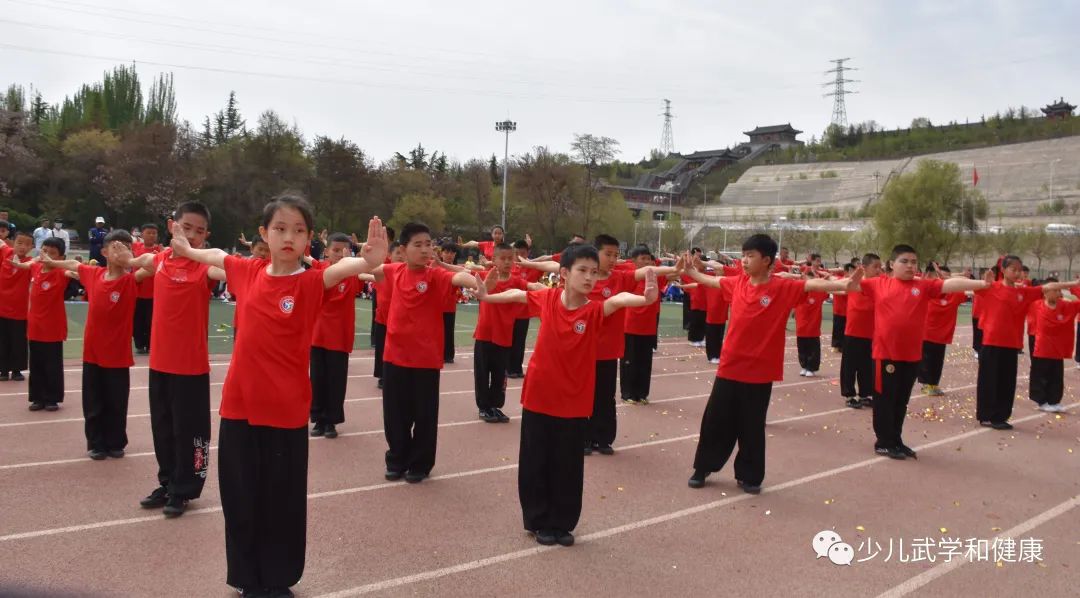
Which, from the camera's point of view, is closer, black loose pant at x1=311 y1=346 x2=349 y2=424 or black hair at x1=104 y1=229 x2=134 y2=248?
black hair at x1=104 y1=229 x2=134 y2=248

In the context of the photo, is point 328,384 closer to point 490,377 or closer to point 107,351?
point 490,377

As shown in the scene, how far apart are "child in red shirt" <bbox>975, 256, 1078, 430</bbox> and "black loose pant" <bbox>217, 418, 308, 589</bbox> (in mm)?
8326

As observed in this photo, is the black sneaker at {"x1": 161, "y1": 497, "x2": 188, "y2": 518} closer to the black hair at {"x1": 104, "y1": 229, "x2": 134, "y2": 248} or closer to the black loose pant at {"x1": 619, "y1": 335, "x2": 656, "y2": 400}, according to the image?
the black hair at {"x1": 104, "y1": 229, "x2": 134, "y2": 248}

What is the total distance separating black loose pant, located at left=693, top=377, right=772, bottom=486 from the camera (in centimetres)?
613

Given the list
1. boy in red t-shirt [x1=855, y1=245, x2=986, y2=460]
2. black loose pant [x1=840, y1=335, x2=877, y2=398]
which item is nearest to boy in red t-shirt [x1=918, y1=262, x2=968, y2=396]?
black loose pant [x1=840, y1=335, x2=877, y2=398]

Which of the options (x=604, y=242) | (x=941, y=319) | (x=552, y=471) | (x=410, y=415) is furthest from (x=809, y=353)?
(x=552, y=471)

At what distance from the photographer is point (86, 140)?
37.6 metres

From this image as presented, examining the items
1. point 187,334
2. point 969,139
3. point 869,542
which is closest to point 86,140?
point 187,334

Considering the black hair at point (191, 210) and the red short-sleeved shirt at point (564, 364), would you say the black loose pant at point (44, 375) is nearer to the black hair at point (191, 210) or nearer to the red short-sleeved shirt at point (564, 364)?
the black hair at point (191, 210)

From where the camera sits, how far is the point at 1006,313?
9.13 m

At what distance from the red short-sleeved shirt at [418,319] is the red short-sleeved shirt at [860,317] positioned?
20.9 ft

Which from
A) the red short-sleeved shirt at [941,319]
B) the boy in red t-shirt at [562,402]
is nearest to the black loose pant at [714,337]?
the red short-sleeved shirt at [941,319]

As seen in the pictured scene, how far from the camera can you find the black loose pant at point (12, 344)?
376 inches

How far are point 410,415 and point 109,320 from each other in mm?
2471
